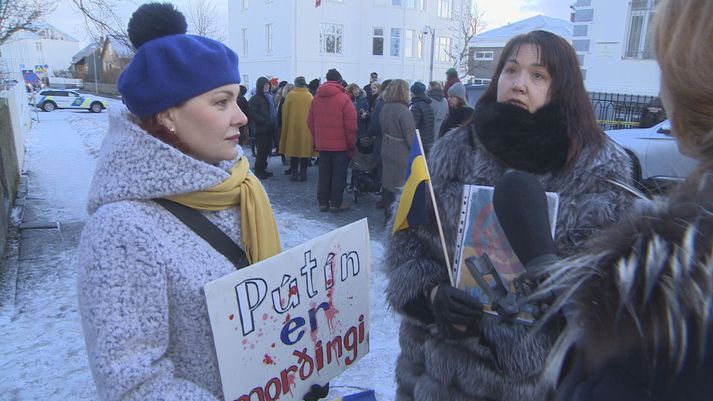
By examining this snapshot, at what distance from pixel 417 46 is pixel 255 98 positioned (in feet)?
90.3

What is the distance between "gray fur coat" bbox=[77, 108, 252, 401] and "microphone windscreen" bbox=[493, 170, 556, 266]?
85 centimetres

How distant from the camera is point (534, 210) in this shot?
1083 millimetres

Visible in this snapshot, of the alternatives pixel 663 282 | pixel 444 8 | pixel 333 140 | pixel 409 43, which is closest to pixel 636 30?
pixel 333 140

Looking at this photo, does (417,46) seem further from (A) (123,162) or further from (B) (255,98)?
(A) (123,162)

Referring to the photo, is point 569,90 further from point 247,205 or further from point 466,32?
point 466,32

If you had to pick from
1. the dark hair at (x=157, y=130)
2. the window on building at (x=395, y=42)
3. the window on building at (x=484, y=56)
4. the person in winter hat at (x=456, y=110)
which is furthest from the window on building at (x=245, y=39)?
the dark hair at (x=157, y=130)

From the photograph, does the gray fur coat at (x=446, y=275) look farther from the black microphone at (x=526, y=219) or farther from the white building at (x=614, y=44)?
the white building at (x=614, y=44)

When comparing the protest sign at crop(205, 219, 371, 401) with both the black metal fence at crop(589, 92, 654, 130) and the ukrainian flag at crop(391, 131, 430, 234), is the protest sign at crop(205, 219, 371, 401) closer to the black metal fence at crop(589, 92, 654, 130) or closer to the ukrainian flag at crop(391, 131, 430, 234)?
the ukrainian flag at crop(391, 131, 430, 234)

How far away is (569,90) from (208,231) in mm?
1407

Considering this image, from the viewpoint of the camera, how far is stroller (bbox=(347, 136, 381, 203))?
790cm

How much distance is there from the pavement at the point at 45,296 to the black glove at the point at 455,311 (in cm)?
64

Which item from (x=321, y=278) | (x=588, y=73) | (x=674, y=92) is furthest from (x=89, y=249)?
(x=588, y=73)

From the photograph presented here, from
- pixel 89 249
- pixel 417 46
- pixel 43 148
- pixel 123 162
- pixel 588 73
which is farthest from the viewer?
pixel 417 46

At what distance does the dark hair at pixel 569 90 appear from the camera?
1.82 meters
